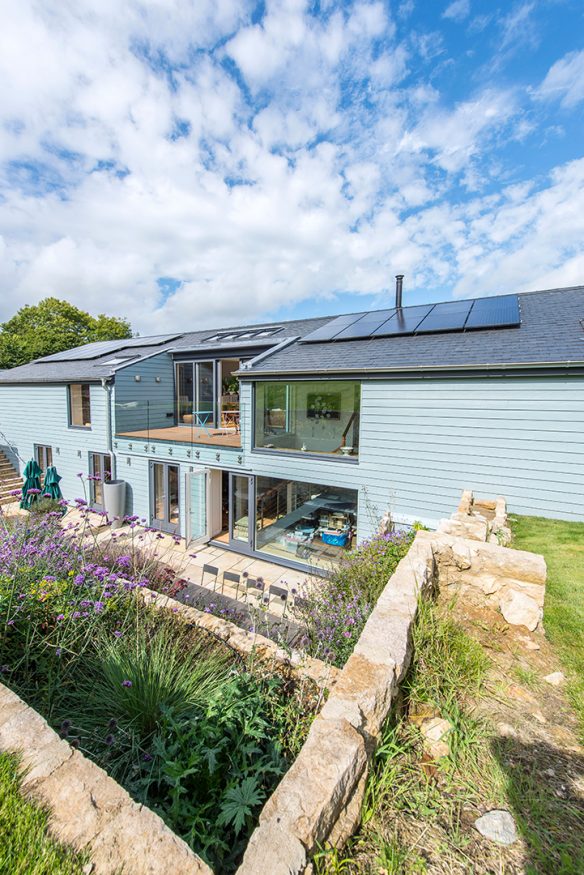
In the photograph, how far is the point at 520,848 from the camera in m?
1.50

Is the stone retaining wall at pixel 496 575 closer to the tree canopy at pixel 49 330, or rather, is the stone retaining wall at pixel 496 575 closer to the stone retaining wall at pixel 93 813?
the stone retaining wall at pixel 93 813

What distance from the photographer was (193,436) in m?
11.2

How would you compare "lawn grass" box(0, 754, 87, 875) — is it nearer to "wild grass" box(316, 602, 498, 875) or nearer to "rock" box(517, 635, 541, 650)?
"wild grass" box(316, 602, 498, 875)

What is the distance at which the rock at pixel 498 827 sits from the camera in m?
1.55

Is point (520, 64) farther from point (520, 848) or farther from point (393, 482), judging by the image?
point (520, 848)

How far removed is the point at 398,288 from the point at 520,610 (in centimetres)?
1140

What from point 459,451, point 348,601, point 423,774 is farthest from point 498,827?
point 459,451

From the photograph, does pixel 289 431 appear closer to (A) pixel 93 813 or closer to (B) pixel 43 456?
(A) pixel 93 813

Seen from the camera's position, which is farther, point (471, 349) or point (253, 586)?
point (471, 349)

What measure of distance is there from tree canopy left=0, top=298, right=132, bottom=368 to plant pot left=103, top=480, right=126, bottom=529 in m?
24.0

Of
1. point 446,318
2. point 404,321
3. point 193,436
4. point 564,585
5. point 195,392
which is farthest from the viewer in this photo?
point 195,392

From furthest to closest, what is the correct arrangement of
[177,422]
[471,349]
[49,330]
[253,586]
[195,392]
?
[49,330] < [177,422] < [195,392] < [471,349] < [253,586]

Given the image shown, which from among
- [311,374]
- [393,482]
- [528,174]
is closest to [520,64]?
[528,174]

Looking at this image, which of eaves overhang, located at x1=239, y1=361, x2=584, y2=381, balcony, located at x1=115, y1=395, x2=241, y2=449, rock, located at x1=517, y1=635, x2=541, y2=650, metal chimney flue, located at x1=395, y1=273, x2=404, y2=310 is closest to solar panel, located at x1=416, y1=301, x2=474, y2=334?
metal chimney flue, located at x1=395, y1=273, x2=404, y2=310
